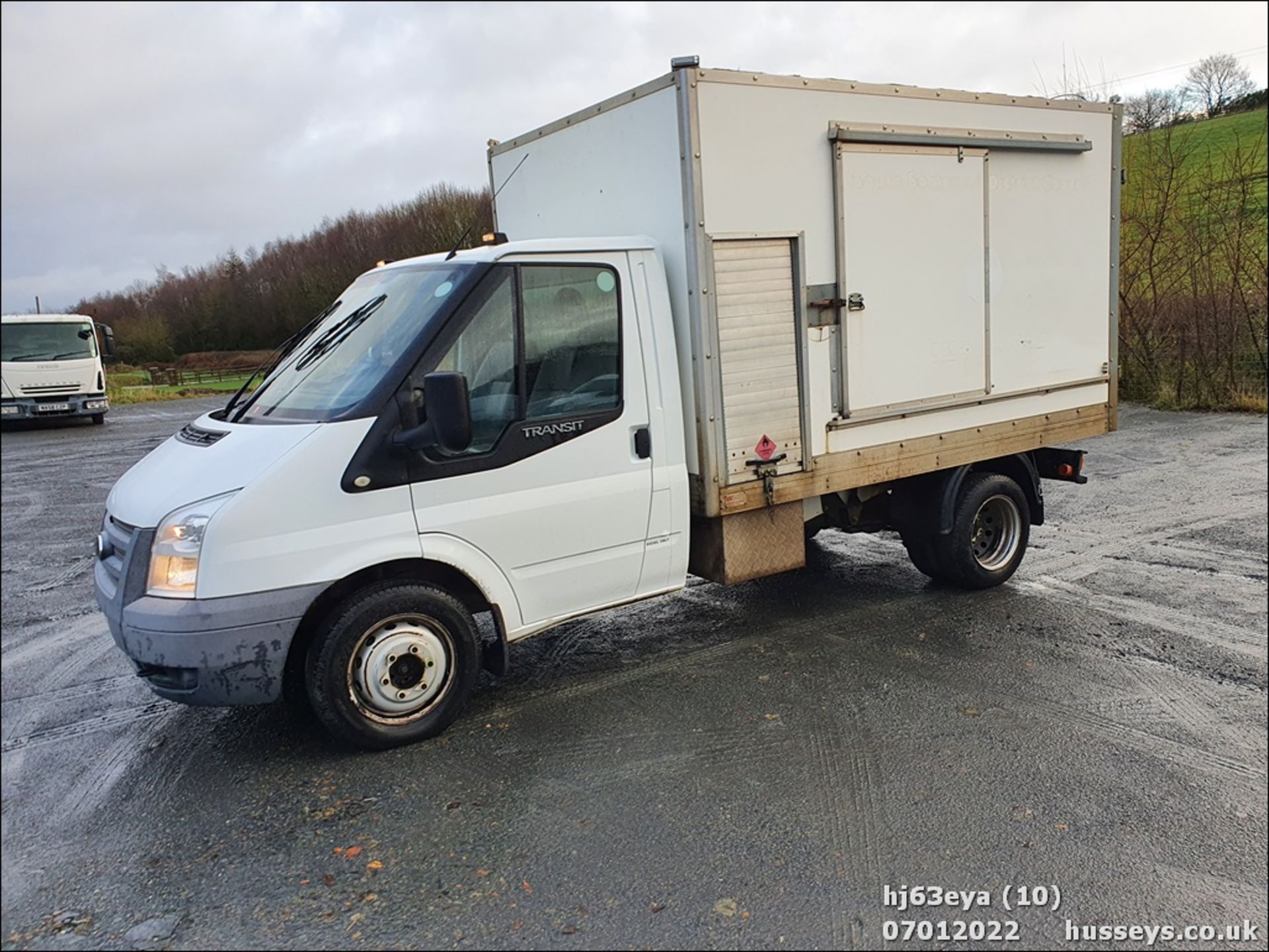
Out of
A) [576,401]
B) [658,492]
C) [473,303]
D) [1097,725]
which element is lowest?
A: [1097,725]

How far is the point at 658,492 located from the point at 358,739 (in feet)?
5.89

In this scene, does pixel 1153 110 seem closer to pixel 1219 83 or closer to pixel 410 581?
pixel 1219 83

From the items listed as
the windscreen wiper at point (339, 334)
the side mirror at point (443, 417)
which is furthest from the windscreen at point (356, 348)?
the side mirror at point (443, 417)

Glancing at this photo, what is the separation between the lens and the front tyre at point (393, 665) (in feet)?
13.1

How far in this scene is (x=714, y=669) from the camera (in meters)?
5.10

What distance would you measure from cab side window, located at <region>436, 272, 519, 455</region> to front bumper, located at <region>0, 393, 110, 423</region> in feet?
7.93

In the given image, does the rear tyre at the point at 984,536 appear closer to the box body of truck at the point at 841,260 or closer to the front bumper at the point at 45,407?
the box body of truck at the point at 841,260

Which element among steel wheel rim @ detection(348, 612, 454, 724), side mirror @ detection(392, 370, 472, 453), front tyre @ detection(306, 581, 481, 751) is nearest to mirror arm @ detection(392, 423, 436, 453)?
side mirror @ detection(392, 370, 472, 453)

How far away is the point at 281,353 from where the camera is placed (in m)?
4.92

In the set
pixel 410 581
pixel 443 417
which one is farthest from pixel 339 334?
pixel 410 581

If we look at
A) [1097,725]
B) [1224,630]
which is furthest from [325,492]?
[1224,630]

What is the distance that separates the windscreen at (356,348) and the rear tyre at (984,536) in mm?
3570

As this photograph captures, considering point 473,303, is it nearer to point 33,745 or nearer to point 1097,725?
point 33,745

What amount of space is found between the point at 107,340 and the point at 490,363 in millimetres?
2443
